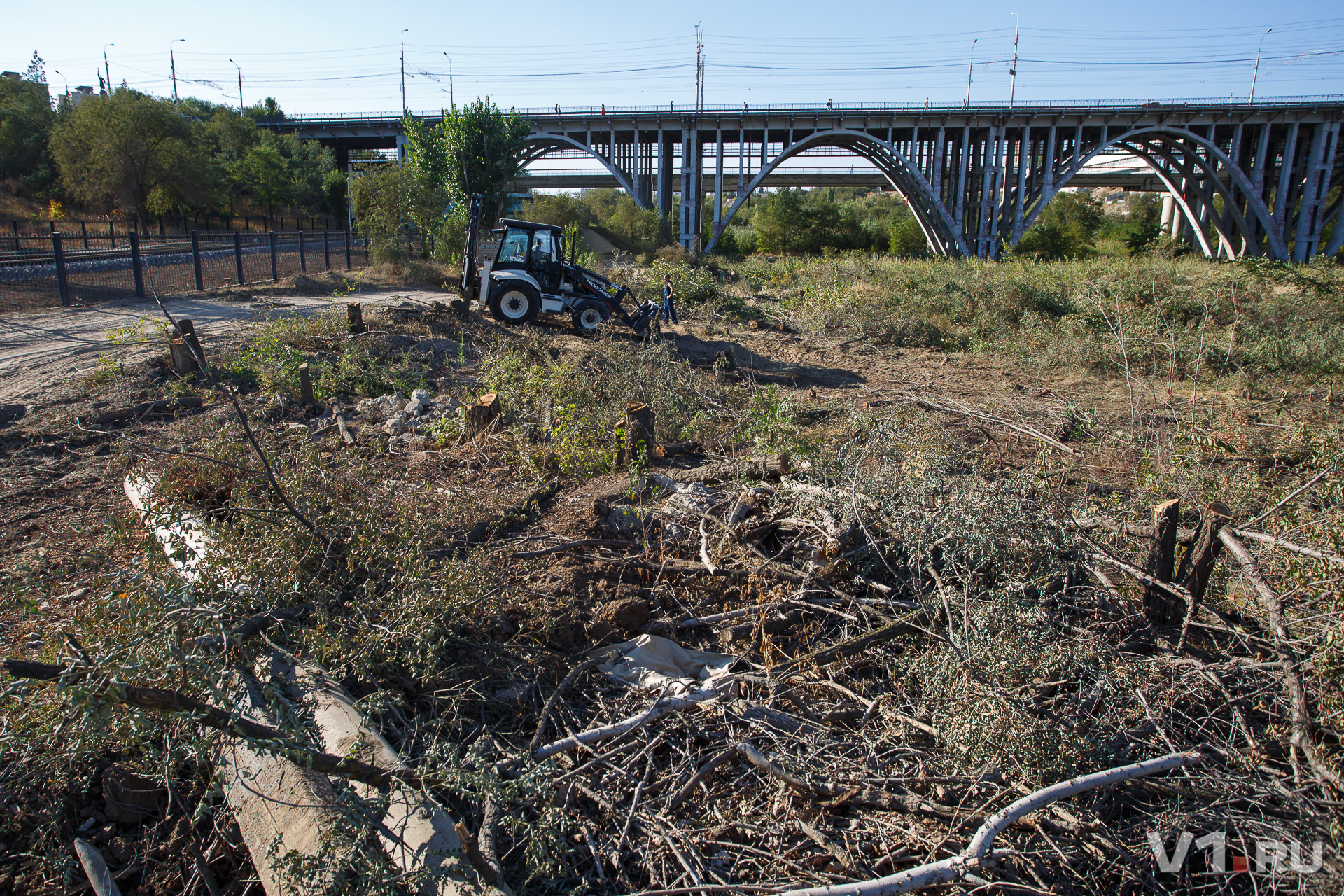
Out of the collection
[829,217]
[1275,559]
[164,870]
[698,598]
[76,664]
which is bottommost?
[164,870]

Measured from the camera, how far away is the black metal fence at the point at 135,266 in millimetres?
12023

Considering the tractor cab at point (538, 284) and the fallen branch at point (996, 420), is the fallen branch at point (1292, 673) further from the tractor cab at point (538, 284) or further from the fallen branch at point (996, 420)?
the tractor cab at point (538, 284)

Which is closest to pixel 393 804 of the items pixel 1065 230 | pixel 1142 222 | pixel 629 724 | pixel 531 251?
pixel 629 724

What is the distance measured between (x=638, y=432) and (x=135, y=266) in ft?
42.7

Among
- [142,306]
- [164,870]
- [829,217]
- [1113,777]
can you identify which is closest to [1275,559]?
[1113,777]

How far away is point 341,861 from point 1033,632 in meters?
2.82

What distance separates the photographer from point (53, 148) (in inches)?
1194

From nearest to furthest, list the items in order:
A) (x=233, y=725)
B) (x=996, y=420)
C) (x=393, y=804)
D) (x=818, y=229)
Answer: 1. (x=233, y=725)
2. (x=393, y=804)
3. (x=996, y=420)
4. (x=818, y=229)

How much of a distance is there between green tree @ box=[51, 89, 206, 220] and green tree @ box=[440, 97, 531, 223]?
507 inches

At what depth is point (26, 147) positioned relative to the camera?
3525 centimetres

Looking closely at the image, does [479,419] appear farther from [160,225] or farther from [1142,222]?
[1142,222]

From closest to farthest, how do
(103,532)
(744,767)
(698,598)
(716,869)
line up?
(716,869)
(744,767)
(698,598)
(103,532)

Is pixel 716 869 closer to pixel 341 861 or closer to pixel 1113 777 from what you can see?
pixel 341 861

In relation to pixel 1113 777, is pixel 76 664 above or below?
above
